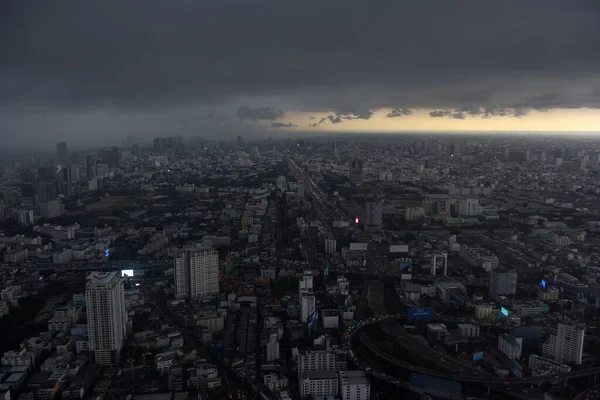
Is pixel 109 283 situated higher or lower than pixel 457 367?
higher

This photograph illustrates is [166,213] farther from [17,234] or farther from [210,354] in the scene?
[210,354]

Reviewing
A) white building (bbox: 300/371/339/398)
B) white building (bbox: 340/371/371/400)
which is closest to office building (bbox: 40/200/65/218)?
white building (bbox: 300/371/339/398)

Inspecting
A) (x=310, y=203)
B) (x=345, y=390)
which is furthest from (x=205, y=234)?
(x=345, y=390)

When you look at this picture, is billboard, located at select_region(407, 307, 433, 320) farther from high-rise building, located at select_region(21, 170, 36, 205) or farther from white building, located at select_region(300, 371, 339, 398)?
high-rise building, located at select_region(21, 170, 36, 205)

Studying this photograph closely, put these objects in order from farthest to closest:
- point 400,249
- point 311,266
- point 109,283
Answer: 1. point 400,249
2. point 311,266
3. point 109,283

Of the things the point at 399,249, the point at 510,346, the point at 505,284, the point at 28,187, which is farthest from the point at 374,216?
the point at 28,187

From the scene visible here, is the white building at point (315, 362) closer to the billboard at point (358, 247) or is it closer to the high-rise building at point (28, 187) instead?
the billboard at point (358, 247)
